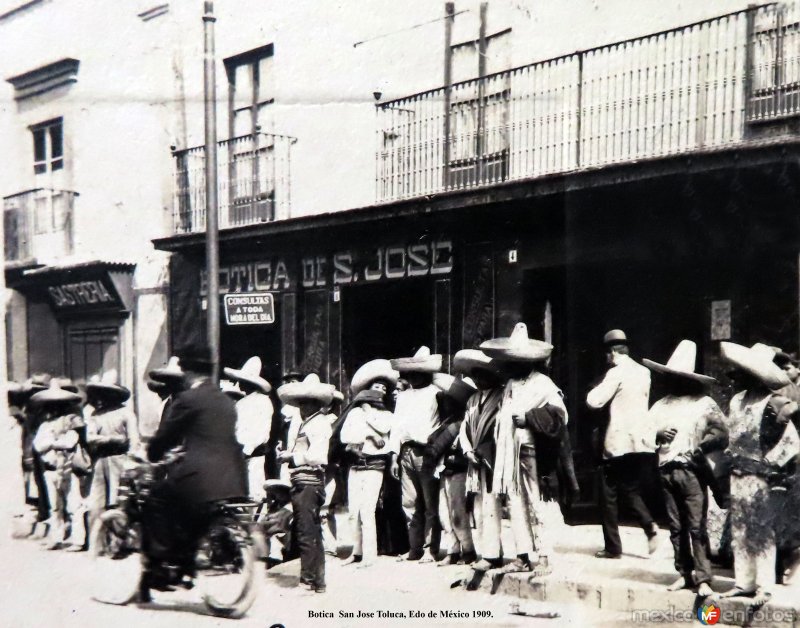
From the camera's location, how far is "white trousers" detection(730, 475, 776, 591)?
562 centimetres

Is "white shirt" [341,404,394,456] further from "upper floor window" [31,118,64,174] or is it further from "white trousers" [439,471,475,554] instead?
"upper floor window" [31,118,64,174]

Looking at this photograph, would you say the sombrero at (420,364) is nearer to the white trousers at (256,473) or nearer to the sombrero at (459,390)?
the sombrero at (459,390)

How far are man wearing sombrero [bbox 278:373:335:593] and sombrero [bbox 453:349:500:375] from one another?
3.45ft

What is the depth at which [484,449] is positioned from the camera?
7.04 metres

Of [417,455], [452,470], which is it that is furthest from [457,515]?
[417,455]

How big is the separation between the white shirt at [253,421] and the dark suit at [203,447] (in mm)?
3142

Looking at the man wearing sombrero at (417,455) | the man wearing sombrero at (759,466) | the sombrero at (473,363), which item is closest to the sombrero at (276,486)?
the man wearing sombrero at (417,455)

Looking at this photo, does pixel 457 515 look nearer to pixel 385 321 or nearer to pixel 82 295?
pixel 385 321

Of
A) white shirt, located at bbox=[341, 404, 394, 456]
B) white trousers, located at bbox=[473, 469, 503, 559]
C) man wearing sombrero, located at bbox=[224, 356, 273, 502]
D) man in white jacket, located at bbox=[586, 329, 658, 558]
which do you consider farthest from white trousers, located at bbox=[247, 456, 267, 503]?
man in white jacket, located at bbox=[586, 329, 658, 558]

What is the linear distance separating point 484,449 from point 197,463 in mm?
2189

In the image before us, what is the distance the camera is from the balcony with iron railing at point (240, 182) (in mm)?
12203

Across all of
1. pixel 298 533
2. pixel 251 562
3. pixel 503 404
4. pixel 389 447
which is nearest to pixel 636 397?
pixel 503 404

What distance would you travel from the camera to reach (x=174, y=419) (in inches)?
227

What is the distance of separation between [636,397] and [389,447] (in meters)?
1.95
